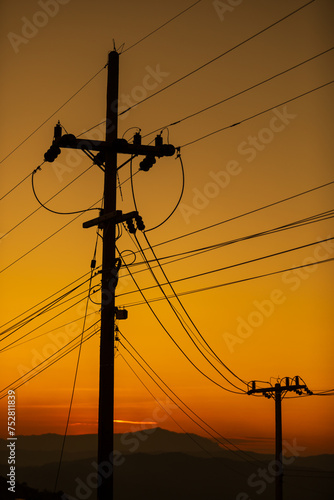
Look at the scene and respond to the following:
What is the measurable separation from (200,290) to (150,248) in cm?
267

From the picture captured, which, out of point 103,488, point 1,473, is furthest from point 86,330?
point 1,473

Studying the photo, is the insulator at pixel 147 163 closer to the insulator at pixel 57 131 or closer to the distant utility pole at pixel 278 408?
the insulator at pixel 57 131

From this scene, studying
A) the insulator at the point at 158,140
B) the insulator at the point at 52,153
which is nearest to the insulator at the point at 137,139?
the insulator at the point at 158,140

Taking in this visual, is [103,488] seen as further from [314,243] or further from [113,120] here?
[113,120]

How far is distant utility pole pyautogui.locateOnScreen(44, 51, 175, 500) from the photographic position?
45.8ft

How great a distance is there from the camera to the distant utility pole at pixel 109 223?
13961mm

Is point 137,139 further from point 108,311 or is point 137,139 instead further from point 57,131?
point 108,311

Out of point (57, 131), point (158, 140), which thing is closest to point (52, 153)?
point (57, 131)

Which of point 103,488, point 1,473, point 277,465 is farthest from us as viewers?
point 1,473

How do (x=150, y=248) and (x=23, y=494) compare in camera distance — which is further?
(x=23, y=494)

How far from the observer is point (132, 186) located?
56.4 ft

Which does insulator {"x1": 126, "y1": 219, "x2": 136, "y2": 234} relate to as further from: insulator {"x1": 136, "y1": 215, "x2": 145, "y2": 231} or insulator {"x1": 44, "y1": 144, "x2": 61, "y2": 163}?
insulator {"x1": 44, "y1": 144, "x2": 61, "y2": 163}

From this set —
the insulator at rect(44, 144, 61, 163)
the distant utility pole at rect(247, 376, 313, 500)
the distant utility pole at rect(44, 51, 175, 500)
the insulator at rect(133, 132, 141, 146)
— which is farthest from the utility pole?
the distant utility pole at rect(247, 376, 313, 500)

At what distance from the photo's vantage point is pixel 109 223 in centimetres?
1505
